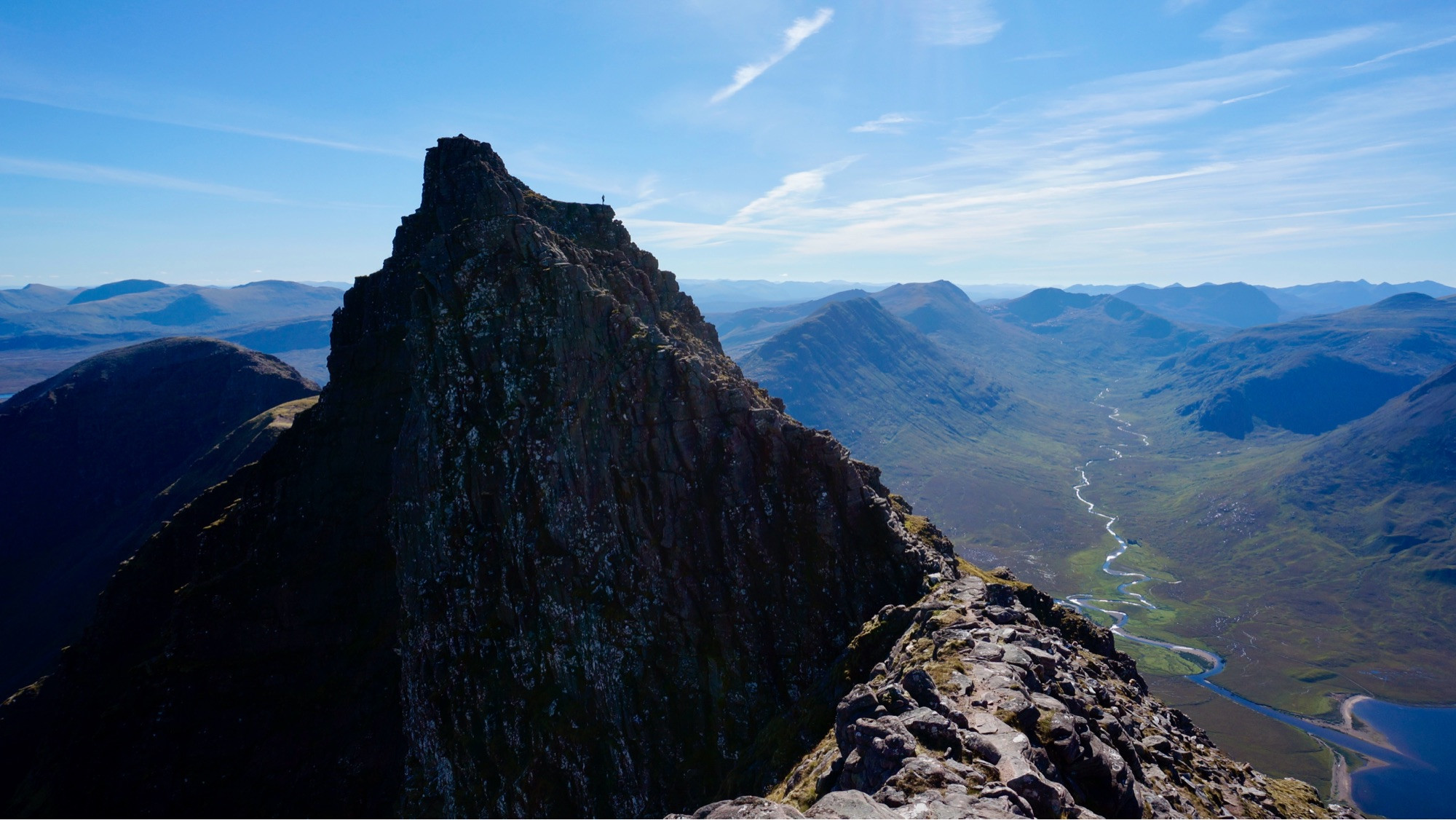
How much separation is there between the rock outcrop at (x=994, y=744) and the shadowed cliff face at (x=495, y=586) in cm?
1190

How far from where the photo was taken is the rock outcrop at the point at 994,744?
32.7m

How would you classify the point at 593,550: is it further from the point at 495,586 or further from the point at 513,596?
the point at 495,586

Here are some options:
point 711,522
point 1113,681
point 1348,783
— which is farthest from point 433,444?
point 1348,783

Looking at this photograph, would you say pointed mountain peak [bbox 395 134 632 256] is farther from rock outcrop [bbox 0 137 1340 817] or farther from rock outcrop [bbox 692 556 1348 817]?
rock outcrop [bbox 692 556 1348 817]

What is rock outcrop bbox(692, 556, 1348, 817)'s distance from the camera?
107 feet

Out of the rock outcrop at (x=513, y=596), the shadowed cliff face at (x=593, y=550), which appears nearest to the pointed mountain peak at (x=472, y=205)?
the rock outcrop at (x=513, y=596)

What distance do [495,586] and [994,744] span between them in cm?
5730

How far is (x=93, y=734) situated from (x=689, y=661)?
72.6m

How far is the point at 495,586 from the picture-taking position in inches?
2958

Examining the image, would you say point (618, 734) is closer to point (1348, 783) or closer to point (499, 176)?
point (499, 176)

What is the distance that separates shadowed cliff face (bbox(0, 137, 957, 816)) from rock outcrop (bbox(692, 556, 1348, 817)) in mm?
11897

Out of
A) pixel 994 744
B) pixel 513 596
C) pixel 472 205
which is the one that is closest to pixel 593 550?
pixel 513 596

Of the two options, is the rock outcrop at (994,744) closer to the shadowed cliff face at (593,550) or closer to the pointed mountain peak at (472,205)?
the shadowed cliff face at (593,550)

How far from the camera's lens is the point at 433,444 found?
257 feet
